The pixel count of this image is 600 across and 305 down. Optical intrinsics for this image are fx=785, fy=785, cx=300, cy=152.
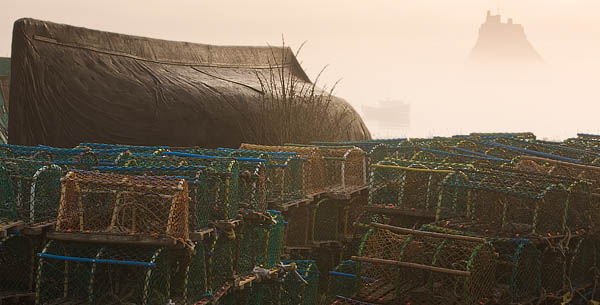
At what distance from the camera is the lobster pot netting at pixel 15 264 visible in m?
6.70

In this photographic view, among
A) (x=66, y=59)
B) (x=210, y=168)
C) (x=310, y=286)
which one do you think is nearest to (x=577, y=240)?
(x=310, y=286)

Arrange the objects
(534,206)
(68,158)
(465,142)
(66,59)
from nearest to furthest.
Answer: (534,206), (68,158), (465,142), (66,59)

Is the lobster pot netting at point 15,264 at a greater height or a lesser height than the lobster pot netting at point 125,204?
lesser

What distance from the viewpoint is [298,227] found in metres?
9.59

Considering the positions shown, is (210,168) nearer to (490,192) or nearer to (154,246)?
(154,246)

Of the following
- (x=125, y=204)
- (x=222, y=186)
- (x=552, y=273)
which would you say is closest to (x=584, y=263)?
(x=552, y=273)

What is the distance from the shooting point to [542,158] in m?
8.90

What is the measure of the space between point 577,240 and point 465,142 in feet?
9.69

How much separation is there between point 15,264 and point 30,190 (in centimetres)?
77

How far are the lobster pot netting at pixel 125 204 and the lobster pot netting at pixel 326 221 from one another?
12.4 feet

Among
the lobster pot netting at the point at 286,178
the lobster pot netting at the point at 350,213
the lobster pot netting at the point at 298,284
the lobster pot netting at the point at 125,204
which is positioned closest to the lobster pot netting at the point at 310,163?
the lobster pot netting at the point at 286,178

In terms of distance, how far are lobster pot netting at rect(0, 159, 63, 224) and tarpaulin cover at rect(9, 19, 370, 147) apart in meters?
5.31

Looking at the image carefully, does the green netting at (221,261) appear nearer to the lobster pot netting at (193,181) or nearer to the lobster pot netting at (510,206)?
the lobster pot netting at (193,181)

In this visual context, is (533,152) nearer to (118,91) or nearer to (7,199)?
(7,199)
